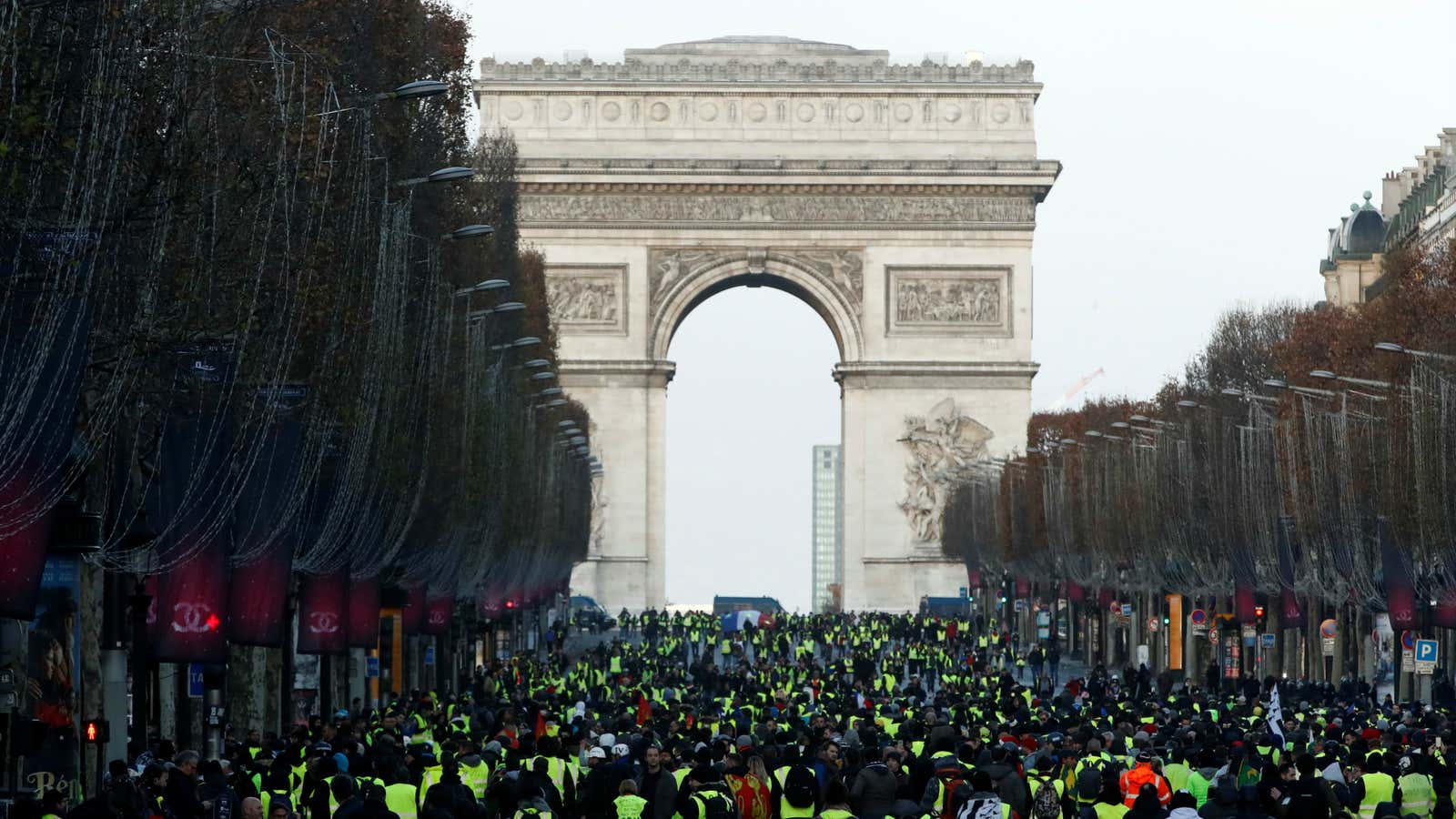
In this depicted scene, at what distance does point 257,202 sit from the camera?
31.1m

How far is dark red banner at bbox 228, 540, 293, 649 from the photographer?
32.2 meters

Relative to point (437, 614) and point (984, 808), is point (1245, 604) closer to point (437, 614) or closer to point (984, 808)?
point (437, 614)

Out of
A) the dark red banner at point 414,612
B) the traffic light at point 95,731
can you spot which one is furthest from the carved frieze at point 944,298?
the traffic light at point 95,731

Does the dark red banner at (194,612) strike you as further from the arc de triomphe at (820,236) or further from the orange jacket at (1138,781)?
the arc de triomphe at (820,236)

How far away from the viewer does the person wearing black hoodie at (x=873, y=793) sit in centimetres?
2392

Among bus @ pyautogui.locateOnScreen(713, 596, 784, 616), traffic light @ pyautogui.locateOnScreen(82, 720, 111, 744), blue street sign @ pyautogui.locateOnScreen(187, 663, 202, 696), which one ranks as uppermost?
bus @ pyautogui.locateOnScreen(713, 596, 784, 616)

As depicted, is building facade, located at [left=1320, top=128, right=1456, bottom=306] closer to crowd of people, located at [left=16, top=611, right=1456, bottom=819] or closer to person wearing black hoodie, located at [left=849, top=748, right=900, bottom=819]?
crowd of people, located at [left=16, top=611, right=1456, bottom=819]

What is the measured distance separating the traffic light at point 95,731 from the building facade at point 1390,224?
5398 cm

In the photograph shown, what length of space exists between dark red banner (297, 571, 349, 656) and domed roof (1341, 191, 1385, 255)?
6141 centimetres

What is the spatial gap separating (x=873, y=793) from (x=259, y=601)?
10614 millimetres

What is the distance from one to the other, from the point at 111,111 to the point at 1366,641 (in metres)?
47.1

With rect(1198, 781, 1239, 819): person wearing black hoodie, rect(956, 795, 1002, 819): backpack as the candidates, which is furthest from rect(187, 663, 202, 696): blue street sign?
rect(1198, 781, 1239, 819): person wearing black hoodie

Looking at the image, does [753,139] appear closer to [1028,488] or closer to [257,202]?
[1028,488]

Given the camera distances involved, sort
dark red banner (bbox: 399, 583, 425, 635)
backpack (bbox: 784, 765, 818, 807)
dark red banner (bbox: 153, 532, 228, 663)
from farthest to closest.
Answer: dark red banner (bbox: 399, 583, 425, 635) < dark red banner (bbox: 153, 532, 228, 663) < backpack (bbox: 784, 765, 818, 807)
